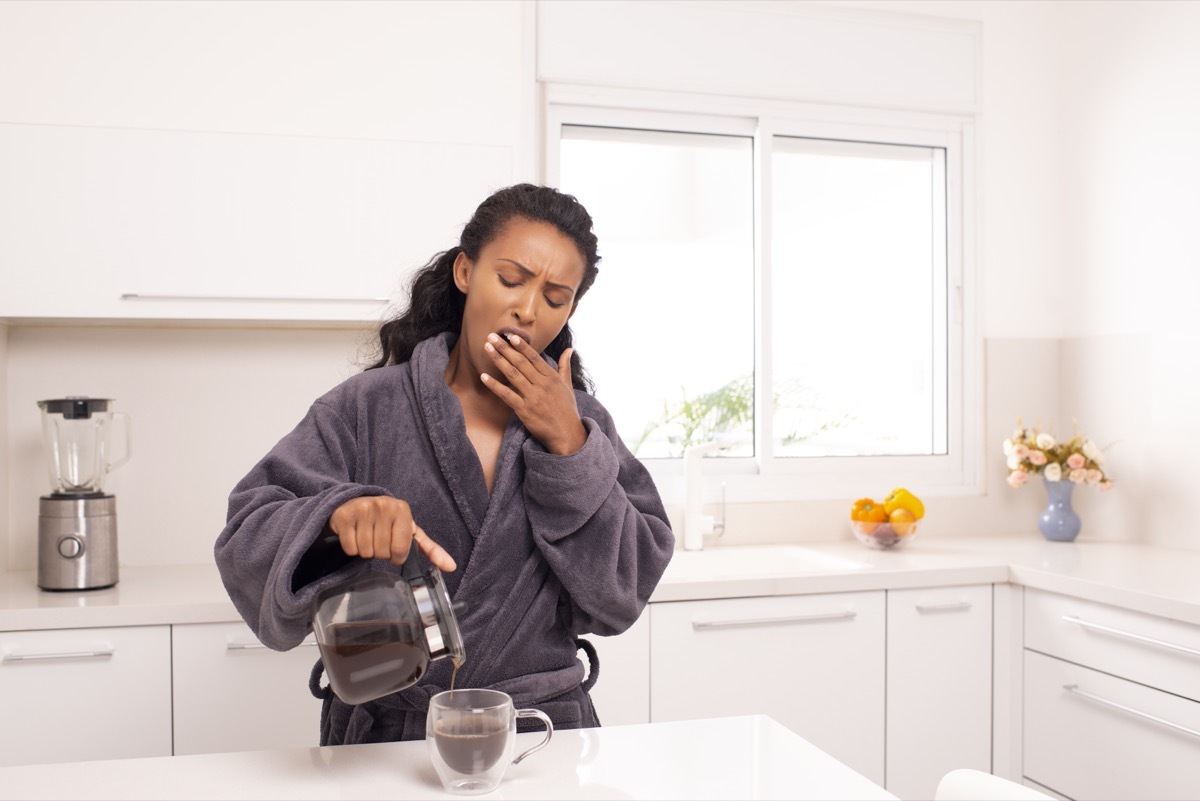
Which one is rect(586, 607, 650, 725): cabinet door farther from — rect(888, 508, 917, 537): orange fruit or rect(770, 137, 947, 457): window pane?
rect(770, 137, 947, 457): window pane

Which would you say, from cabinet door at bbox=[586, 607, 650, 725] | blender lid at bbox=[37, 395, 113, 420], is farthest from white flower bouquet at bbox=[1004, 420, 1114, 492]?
blender lid at bbox=[37, 395, 113, 420]

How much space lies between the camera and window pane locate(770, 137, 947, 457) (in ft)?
10.00

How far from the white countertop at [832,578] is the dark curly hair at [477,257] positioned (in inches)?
31.9

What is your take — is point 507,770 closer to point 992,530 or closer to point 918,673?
point 918,673

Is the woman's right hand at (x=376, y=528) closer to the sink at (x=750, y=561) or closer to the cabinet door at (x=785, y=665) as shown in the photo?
the cabinet door at (x=785, y=665)

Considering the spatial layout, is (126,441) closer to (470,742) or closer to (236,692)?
(236,692)

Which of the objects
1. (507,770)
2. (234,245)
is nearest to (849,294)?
(234,245)

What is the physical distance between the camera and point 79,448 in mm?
2301

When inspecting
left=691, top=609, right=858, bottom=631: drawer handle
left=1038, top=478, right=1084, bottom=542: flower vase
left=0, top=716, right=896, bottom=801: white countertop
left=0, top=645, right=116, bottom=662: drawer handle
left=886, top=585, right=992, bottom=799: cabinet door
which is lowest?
left=886, top=585, right=992, bottom=799: cabinet door

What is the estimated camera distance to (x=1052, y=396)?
10.4 feet

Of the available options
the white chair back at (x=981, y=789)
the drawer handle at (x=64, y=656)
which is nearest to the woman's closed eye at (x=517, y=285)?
the white chair back at (x=981, y=789)

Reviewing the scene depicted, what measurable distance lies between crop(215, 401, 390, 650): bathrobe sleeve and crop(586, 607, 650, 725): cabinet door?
1.06 metres

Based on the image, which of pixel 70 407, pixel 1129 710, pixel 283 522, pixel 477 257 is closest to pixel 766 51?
pixel 477 257

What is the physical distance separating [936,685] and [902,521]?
0.44 metres
